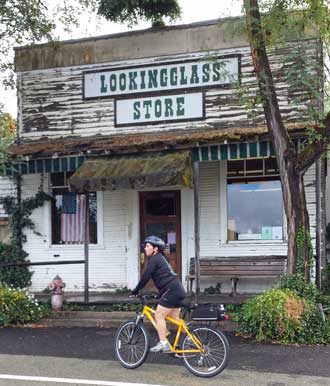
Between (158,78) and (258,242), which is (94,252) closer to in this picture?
(258,242)

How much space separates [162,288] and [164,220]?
20.6 ft

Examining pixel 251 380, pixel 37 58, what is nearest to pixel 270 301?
pixel 251 380

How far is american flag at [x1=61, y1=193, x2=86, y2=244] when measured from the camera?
1425 centimetres

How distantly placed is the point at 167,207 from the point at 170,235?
655 millimetres

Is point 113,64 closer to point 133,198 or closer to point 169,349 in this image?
point 133,198

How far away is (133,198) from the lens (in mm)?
13945

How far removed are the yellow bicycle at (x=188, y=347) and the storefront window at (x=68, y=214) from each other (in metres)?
6.75

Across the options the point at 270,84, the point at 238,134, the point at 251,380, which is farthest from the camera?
the point at 238,134

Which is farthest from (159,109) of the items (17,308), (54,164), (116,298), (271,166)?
(17,308)

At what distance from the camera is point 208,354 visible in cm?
709

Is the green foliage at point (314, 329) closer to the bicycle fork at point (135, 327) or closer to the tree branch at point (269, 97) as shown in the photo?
the tree branch at point (269, 97)

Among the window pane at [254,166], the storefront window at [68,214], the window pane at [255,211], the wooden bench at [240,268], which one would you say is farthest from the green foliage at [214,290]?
the storefront window at [68,214]

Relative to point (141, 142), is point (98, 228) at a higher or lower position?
lower

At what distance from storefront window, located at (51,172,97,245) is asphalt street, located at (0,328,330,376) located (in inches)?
149
